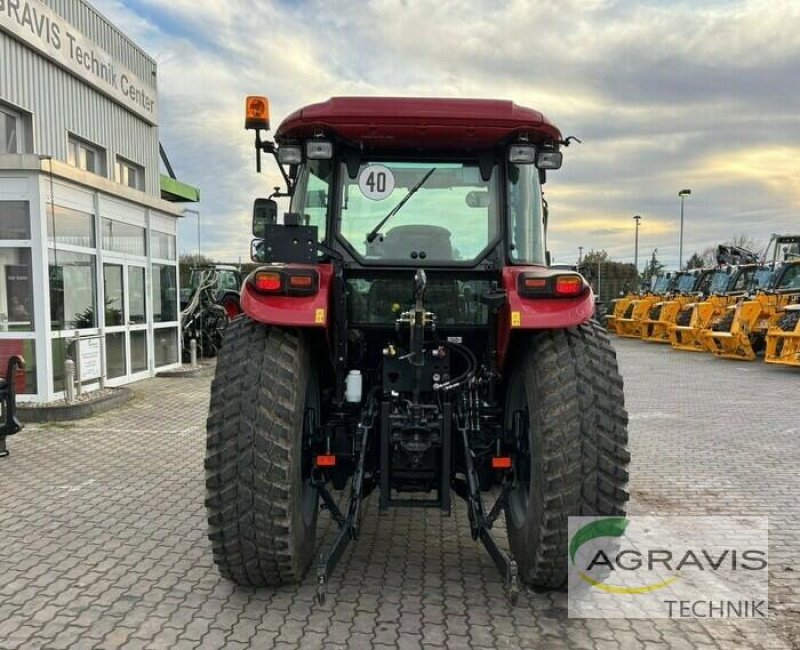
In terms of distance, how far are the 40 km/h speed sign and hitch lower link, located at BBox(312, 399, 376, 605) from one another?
120 cm

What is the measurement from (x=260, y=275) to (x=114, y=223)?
8.64 metres

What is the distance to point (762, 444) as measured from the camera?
7.45 meters

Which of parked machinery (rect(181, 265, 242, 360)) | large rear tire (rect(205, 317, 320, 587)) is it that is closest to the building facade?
parked machinery (rect(181, 265, 242, 360))

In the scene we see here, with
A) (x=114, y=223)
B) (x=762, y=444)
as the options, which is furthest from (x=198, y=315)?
(x=762, y=444)

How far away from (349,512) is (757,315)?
15390 mm

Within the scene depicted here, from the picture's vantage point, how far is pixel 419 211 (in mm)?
3896

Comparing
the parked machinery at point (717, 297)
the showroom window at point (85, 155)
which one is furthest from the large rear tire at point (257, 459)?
the parked machinery at point (717, 297)

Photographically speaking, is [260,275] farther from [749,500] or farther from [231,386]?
[749,500]

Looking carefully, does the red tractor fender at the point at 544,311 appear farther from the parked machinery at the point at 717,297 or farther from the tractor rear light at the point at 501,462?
the parked machinery at the point at 717,297

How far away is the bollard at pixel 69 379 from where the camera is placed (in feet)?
28.6

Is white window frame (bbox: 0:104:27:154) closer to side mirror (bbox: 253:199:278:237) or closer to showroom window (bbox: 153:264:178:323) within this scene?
showroom window (bbox: 153:264:178:323)

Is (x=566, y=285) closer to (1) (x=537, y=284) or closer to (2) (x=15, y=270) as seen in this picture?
(1) (x=537, y=284)

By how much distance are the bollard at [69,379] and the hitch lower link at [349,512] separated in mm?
6302

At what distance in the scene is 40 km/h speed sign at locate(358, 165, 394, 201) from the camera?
12.8 feet
